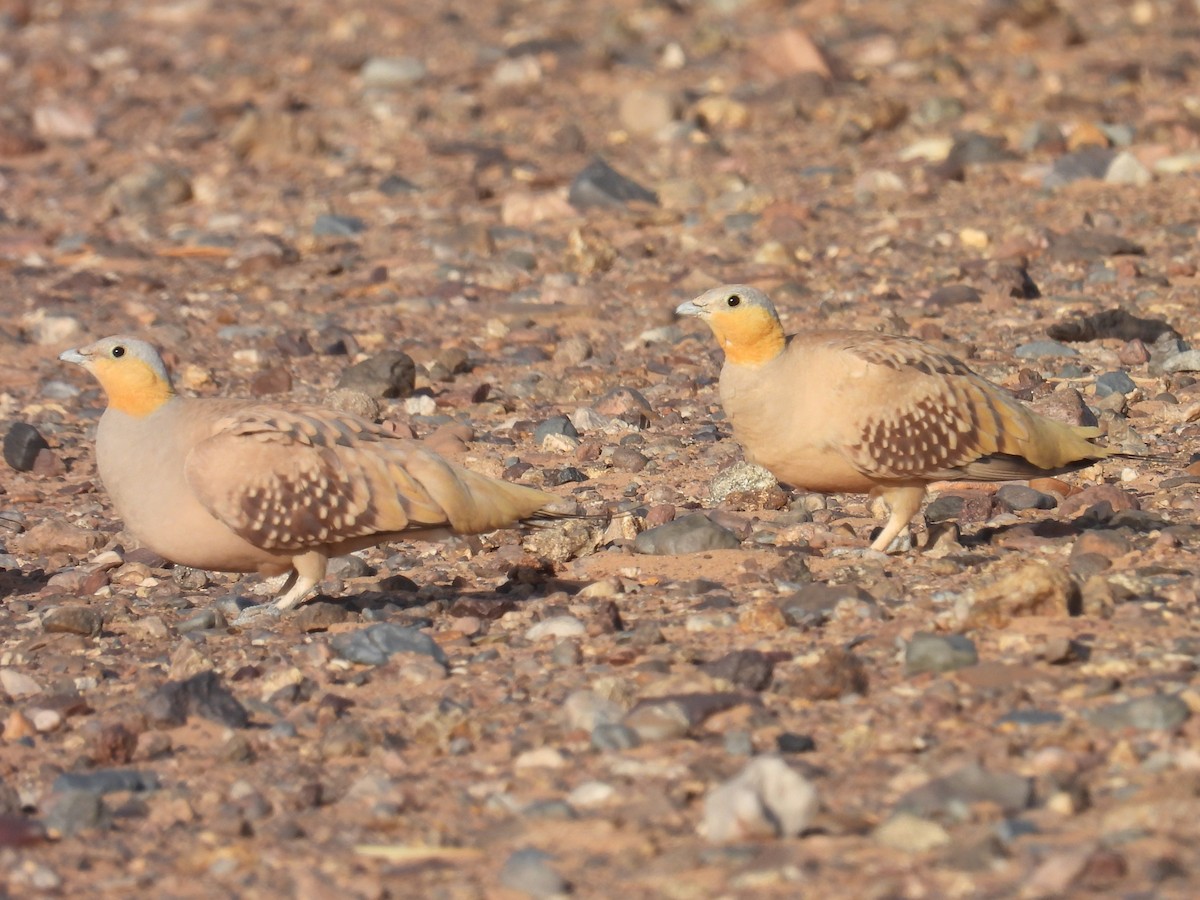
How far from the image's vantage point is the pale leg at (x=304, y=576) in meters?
7.11

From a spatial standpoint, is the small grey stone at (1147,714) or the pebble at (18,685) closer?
the small grey stone at (1147,714)

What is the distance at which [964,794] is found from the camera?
16.3 feet

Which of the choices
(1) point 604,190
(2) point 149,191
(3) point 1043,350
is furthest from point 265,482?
(2) point 149,191

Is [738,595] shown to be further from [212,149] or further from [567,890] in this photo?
[212,149]

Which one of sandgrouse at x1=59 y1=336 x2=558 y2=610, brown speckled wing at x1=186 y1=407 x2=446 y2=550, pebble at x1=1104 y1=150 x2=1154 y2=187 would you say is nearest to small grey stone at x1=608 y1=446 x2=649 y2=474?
sandgrouse at x1=59 y1=336 x2=558 y2=610

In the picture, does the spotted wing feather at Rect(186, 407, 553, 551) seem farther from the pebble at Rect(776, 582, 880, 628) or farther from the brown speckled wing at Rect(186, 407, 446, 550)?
the pebble at Rect(776, 582, 880, 628)

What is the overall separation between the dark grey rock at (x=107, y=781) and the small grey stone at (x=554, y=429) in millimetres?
4057

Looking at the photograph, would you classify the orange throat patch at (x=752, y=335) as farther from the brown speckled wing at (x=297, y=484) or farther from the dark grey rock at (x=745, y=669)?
the dark grey rock at (x=745, y=669)

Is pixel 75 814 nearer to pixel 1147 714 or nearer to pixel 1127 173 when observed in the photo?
pixel 1147 714

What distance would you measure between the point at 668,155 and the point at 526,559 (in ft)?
25.0

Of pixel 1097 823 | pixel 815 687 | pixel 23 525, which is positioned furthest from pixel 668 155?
pixel 1097 823

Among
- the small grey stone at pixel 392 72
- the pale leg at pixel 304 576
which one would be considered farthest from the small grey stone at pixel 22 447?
the small grey stone at pixel 392 72

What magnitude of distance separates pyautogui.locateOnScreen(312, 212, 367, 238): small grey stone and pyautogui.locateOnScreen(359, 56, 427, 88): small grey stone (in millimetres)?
3908

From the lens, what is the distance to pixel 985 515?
26.1ft
